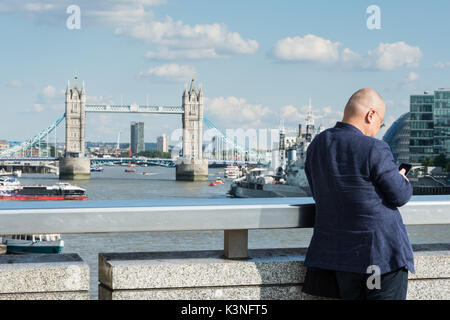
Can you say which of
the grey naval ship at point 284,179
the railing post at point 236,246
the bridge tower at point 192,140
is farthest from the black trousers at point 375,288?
the bridge tower at point 192,140

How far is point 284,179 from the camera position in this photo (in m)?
40.1

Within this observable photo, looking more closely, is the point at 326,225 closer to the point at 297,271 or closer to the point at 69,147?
the point at 297,271

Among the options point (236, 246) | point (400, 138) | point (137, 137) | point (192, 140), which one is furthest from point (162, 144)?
→ point (236, 246)

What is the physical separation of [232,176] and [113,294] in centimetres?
6666

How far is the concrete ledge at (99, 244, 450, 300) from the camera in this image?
2000 mm

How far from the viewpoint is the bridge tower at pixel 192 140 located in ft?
217

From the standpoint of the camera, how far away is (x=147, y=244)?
15.7 metres

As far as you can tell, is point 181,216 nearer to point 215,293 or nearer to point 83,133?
point 215,293

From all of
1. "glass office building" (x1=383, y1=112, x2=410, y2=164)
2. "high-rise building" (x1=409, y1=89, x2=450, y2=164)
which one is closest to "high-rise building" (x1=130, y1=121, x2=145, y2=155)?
"glass office building" (x1=383, y1=112, x2=410, y2=164)

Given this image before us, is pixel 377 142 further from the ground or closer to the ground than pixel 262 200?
further from the ground

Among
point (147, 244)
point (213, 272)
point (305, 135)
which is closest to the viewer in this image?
point (213, 272)

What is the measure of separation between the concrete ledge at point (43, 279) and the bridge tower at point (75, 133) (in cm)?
6763

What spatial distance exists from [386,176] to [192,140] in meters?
72.9

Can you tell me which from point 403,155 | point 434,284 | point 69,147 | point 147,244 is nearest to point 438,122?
point 403,155
